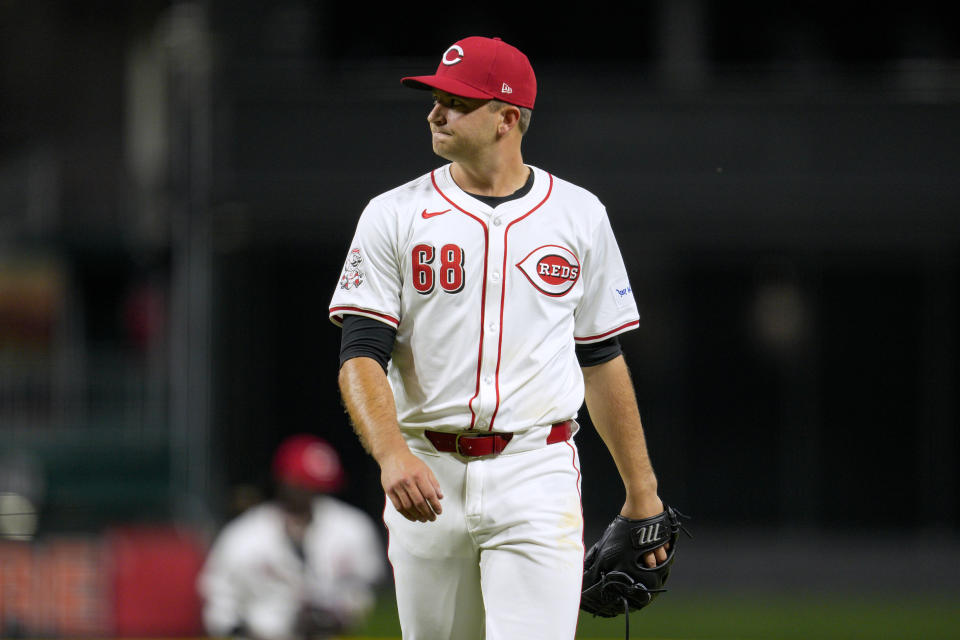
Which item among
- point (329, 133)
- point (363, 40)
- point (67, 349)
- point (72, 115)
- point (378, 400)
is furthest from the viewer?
point (72, 115)

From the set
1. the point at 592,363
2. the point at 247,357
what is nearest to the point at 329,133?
the point at 247,357

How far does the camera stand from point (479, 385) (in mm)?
3562

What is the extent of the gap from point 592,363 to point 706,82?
1002 cm

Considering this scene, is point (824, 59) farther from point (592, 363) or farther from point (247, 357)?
point (592, 363)

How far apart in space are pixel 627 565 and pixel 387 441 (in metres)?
0.92

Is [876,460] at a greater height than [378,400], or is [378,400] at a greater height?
[378,400]

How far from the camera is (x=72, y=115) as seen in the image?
1975cm

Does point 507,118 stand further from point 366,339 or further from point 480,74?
point 366,339

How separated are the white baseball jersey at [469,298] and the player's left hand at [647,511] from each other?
362 mm

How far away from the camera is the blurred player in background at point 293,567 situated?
→ 734 centimetres

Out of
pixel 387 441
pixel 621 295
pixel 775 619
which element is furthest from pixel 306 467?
pixel 775 619

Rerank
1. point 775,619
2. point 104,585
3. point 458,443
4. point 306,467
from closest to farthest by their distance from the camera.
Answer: point 458,443, point 306,467, point 104,585, point 775,619

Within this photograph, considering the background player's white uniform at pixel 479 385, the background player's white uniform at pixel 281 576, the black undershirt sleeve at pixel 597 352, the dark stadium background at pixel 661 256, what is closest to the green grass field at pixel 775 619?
the dark stadium background at pixel 661 256

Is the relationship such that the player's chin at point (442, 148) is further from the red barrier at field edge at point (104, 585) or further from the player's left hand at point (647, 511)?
the red barrier at field edge at point (104, 585)
